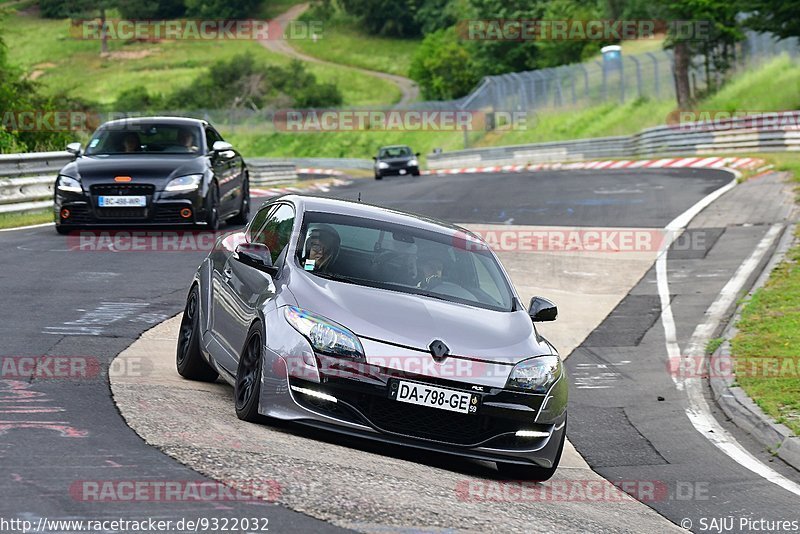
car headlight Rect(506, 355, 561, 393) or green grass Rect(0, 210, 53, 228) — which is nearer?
car headlight Rect(506, 355, 561, 393)

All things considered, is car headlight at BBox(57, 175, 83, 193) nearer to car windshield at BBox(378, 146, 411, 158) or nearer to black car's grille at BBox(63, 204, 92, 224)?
black car's grille at BBox(63, 204, 92, 224)

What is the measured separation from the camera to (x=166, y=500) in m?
6.13

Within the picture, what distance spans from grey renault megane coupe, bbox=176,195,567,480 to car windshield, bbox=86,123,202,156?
10.4m

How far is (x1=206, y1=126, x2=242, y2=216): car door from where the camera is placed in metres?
19.8

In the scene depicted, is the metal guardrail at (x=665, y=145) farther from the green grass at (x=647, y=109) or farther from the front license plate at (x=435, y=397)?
the front license plate at (x=435, y=397)

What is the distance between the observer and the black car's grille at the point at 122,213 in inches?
730

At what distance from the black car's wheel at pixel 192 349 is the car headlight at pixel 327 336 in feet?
6.48

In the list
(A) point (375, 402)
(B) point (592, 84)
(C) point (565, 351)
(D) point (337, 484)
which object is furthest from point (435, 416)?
(B) point (592, 84)

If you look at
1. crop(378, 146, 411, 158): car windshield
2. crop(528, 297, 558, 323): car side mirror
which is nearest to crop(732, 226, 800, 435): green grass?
crop(528, 297, 558, 323): car side mirror

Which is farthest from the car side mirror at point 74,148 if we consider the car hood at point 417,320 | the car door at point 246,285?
the car hood at point 417,320

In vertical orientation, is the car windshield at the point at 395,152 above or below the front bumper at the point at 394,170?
above

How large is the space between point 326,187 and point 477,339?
3203 cm

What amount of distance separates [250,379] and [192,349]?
171cm

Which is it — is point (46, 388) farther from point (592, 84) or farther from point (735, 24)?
point (592, 84)
